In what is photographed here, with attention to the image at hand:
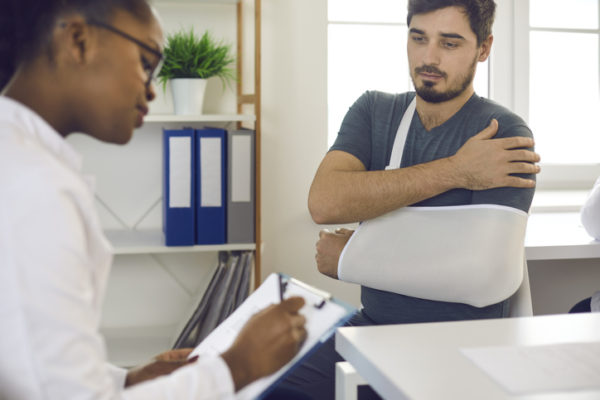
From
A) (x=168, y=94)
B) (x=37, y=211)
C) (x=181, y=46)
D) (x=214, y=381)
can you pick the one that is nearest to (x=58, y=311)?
(x=37, y=211)

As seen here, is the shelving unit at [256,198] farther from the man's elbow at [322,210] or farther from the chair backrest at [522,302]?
the chair backrest at [522,302]

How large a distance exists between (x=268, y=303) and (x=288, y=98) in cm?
147

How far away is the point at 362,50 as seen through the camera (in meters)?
2.41

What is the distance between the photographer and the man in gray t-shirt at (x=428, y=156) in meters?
1.39

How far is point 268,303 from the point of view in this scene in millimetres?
928

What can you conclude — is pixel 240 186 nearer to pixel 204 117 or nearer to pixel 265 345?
pixel 204 117

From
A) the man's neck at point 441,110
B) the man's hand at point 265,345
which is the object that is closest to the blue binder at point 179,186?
the man's neck at point 441,110

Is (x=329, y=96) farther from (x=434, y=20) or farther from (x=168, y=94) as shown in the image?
(x=434, y=20)

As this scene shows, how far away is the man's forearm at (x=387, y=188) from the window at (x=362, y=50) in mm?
956

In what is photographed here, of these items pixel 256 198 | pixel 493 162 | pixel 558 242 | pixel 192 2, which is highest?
pixel 192 2

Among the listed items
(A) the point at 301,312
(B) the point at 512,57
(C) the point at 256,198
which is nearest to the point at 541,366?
(A) the point at 301,312

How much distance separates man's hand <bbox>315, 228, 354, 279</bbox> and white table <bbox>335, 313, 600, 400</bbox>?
50cm

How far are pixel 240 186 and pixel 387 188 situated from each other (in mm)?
697

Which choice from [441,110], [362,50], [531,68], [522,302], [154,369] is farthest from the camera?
[531,68]
